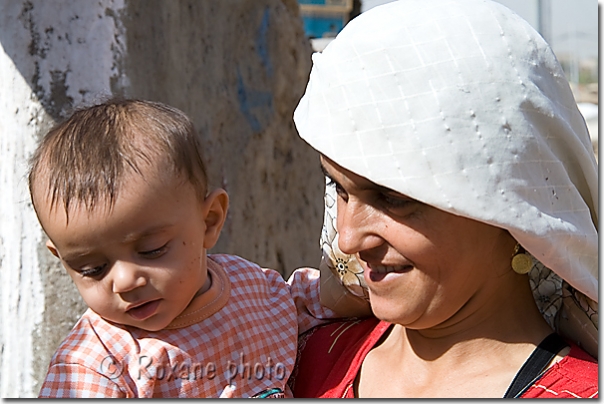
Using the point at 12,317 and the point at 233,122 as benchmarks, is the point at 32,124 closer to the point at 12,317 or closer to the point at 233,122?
the point at 12,317

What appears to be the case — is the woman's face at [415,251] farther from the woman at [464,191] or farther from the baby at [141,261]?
the baby at [141,261]

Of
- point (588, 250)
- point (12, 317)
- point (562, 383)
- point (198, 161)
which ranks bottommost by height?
point (12, 317)

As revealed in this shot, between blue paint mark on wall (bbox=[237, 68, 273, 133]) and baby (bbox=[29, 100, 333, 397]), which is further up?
baby (bbox=[29, 100, 333, 397])

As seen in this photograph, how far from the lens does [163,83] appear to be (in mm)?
3209

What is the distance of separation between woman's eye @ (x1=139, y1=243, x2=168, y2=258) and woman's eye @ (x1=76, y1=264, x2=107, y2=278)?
104 millimetres

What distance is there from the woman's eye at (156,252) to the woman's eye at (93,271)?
104 mm

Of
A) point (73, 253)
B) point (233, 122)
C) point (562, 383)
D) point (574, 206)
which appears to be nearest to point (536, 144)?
point (574, 206)

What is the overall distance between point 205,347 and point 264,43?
7.82ft

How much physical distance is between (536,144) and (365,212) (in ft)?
1.41

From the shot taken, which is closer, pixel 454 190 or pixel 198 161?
pixel 454 190

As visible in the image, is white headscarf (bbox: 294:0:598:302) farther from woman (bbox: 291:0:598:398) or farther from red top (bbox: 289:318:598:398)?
red top (bbox: 289:318:598:398)

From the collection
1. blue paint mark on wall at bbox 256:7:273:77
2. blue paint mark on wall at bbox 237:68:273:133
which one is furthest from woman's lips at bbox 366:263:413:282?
blue paint mark on wall at bbox 256:7:273:77

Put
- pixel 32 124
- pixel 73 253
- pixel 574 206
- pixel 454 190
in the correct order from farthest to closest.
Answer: pixel 32 124, pixel 73 253, pixel 574 206, pixel 454 190

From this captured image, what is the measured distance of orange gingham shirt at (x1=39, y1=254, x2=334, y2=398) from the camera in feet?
6.56
